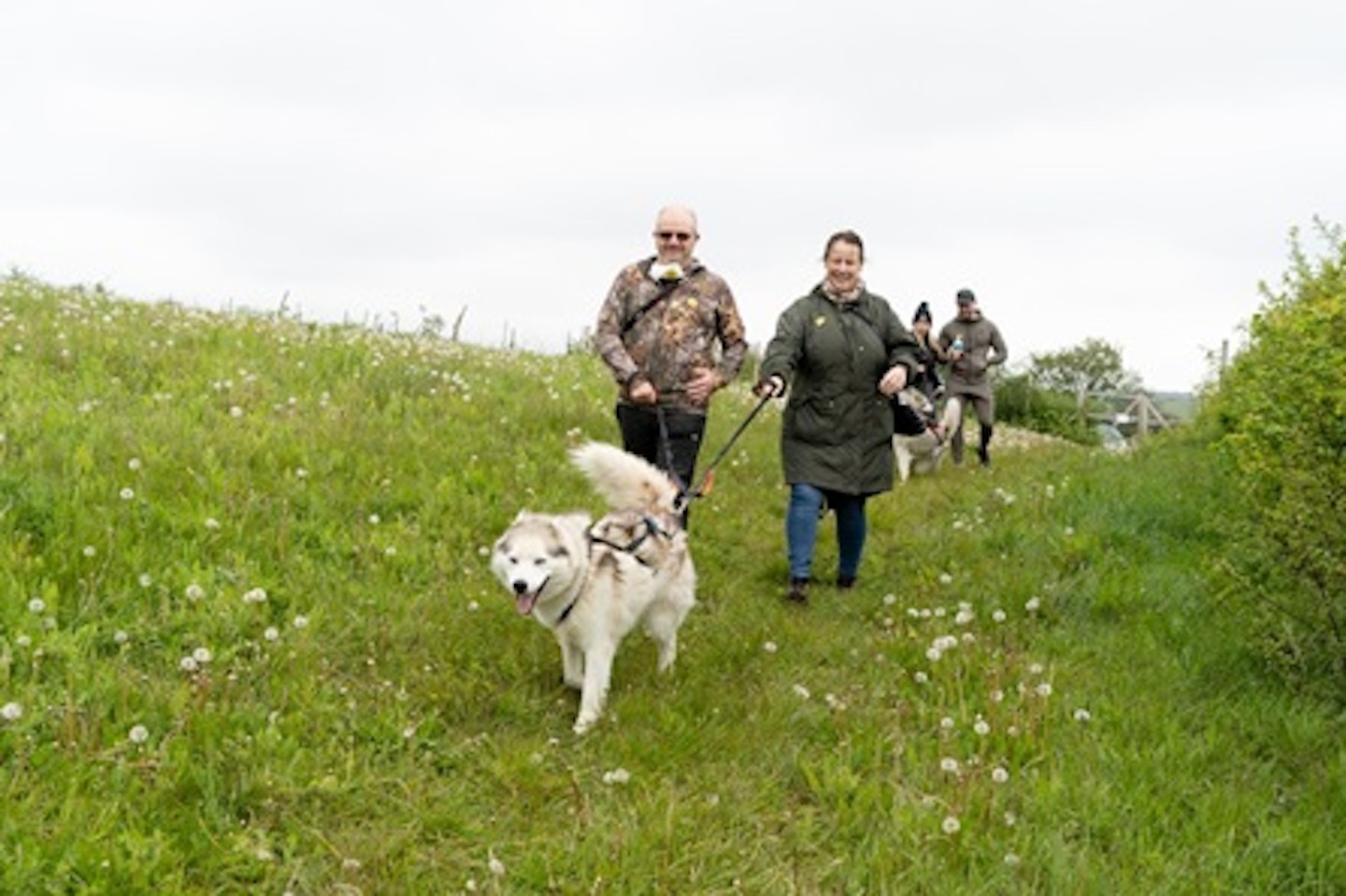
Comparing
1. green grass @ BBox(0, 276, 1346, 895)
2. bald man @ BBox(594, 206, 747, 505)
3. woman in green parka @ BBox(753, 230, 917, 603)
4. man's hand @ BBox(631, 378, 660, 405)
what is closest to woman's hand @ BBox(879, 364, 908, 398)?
woman in green parka @ BBox(753, 230, 917, 603)

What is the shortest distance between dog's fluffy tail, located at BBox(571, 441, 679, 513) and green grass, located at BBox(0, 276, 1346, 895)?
3.07 ft

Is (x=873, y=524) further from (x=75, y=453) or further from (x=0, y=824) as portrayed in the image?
(x=0, y=824)

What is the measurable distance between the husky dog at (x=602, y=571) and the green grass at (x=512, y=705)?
0.83ft

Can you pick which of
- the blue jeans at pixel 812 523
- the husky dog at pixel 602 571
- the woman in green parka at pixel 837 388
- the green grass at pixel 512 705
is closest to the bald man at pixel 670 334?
the woman in green parka at pixel 837 388

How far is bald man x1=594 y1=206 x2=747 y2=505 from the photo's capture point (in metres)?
7.04

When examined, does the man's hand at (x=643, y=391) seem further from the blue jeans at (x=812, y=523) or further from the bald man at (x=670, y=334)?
the blue jeans at (x=812, y=523)

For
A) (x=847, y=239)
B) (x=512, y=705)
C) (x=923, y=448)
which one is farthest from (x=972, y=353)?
(x=512, y=705)

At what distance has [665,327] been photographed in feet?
23.1

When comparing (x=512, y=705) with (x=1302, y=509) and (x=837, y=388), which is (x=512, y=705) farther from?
(x=1302, y=509)

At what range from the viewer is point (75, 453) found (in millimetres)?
6656

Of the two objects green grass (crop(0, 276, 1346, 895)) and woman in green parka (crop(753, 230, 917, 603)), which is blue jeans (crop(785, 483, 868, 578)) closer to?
woman in green parka (crop(753, 230, 917, 603))

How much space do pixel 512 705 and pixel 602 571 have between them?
82 cm

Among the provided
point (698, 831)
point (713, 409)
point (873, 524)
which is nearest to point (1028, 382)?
point (713, 409)

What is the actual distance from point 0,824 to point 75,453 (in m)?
3.77
